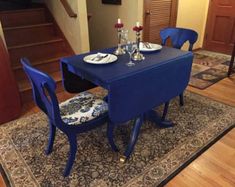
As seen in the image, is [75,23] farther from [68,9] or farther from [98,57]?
[98,57]

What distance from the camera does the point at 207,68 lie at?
382 cm

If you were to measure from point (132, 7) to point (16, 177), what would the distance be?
111 inches

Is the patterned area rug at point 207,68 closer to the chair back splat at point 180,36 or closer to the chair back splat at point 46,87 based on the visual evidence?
the chair back splat at point 180,36

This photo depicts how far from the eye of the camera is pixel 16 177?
5.70 ft

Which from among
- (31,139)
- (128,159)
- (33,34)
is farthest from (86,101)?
(33,34)

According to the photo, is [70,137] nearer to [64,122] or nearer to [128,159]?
[64,122]

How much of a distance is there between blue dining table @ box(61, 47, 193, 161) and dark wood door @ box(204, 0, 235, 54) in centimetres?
286

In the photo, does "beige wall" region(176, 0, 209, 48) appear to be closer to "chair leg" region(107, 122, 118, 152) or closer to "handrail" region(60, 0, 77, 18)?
"handrail" region(60, 0, 77, 18)

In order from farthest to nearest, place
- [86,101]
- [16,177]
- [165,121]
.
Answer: [165,121]
[86,101]
[16,177]

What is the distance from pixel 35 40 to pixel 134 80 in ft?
7.83

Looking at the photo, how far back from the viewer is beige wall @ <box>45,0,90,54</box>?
2991 mm

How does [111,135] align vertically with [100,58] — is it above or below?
below

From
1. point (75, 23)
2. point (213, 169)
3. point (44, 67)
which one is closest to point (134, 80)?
point (213, 169)

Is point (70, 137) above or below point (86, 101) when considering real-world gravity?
below
